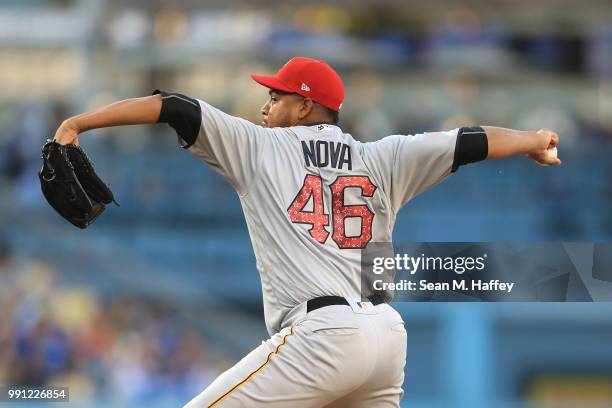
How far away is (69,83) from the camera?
17984mm

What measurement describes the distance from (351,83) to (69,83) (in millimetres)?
6091

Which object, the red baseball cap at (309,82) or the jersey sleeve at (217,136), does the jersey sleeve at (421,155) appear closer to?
the red baseball cap at (309,82)

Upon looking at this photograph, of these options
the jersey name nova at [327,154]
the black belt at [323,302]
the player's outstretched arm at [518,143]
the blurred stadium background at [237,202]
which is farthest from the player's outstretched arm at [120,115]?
the blurred stadium background at [237,202]

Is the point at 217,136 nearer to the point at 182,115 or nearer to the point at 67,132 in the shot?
the point at 182,115

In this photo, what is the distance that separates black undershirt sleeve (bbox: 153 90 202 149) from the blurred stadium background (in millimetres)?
4080

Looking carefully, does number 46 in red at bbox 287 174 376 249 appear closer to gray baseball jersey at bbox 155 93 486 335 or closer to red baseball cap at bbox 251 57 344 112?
gray baseball jersey at bbox 155 93 486 335

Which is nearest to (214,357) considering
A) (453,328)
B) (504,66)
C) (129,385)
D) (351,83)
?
(129,385)

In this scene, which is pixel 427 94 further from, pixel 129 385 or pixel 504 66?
pixel 129 385

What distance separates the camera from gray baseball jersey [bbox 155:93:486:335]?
11.8ft

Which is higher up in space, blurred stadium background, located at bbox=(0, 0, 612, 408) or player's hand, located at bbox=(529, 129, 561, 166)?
player's hand, located at bbox=(529, 129, 561, 166)

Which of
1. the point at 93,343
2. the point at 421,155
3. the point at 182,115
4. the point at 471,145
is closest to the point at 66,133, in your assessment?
the point at 182,115

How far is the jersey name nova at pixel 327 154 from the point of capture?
369cm

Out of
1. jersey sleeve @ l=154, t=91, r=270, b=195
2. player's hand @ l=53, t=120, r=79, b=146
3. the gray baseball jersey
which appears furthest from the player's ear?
player's hand @ l=53, t=120, r=79, b=146

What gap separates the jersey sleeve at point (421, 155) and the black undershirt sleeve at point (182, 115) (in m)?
0.64
